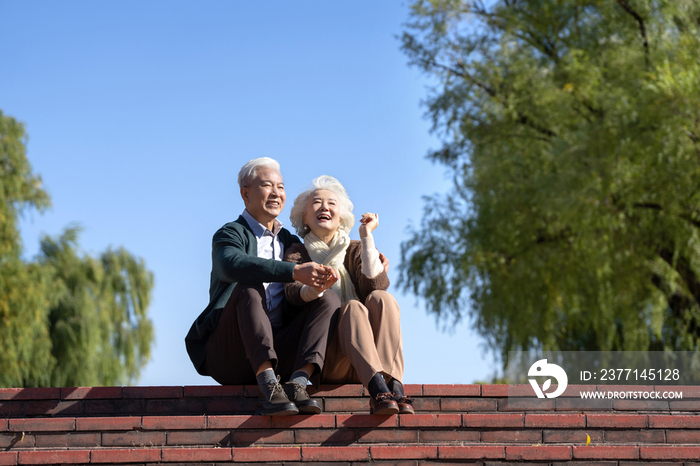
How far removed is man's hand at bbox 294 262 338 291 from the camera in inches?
125

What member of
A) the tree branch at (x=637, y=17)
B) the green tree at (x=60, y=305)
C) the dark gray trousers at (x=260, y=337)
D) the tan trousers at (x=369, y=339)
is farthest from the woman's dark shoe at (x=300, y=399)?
the green tree at (x=60, y=305)

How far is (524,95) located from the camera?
33.2 feet

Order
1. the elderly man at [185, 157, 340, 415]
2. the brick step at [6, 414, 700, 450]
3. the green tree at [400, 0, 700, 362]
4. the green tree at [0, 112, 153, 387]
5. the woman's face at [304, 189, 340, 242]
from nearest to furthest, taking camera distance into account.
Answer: the brick step at [6, 414, 700, 450], the elderly man at [185, 157, 340, 415], the woman's face at [304, 189, 340, 242], the green tree at [400, 0, 700, 362], the green tree at [0, 112, 153, 387]

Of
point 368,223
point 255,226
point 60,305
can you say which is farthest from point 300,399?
point 60,305

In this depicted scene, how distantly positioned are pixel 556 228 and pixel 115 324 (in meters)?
8.93

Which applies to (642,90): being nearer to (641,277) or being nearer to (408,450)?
(641,277)

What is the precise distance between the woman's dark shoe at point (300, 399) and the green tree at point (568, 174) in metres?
6.24

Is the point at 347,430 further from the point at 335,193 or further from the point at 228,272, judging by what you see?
the point at 335,193

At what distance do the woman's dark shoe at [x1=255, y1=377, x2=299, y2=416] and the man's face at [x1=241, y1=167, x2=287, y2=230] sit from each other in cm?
103

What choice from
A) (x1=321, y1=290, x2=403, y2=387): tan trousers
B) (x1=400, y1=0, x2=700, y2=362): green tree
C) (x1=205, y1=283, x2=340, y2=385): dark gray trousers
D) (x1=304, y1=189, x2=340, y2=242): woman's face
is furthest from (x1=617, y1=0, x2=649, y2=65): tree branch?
(x1=205, y1=283, x2=340, y2=385): dark gray trousers

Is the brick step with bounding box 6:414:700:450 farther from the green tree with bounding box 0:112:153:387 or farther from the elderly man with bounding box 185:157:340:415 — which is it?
the green tree with bounding box 0:112:153:387

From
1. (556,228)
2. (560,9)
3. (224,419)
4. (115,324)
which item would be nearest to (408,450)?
(224,419)

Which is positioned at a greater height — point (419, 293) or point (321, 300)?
point (419, 293)

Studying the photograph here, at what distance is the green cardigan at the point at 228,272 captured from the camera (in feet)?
10.6
